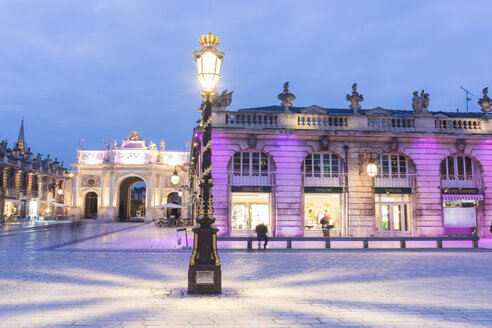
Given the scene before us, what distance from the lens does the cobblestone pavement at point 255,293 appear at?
5.96 metres

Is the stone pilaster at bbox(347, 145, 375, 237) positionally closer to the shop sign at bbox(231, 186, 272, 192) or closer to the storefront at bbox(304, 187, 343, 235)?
the storefront at bbox(304, 187, 343, 235)

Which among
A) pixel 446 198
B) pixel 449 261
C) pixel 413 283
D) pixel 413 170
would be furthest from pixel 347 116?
pixel 413 283

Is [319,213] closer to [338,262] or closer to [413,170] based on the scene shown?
[413,170]

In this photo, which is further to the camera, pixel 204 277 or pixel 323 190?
pixel 323 190

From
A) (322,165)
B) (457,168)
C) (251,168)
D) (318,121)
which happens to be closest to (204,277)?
(251,168)

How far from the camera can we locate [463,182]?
2492 cm

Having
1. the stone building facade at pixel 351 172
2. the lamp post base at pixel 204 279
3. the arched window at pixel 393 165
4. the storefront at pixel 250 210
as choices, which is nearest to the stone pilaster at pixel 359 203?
the stone building facade at pixel 351 172

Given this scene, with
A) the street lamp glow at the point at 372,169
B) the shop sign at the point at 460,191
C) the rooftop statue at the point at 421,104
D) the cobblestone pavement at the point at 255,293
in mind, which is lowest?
the cobblestone pavement at the point at 255,293

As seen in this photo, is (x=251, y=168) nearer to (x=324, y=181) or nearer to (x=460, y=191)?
(x=324, y=181)

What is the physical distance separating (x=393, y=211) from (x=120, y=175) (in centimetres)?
5520

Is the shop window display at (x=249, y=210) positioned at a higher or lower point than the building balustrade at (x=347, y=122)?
lower

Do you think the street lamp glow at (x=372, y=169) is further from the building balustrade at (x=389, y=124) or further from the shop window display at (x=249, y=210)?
the shop window display at (x=249, y=210)

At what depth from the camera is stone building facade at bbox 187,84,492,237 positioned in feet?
77.0

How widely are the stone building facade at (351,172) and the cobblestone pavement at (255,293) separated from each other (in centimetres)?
1001
